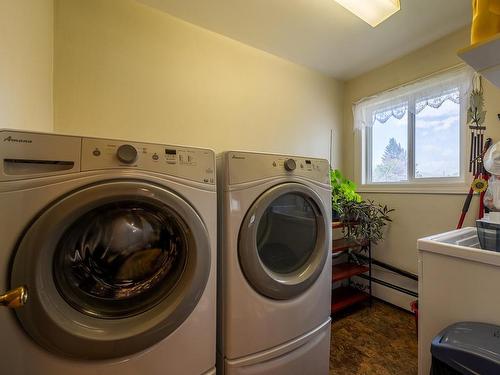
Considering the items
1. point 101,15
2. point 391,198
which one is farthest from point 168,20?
point 391,198

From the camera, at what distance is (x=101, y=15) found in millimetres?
1342

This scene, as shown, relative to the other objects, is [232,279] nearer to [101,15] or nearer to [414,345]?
[414,345]

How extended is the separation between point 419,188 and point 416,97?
742 mm

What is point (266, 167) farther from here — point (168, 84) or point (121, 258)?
point (168, 84)

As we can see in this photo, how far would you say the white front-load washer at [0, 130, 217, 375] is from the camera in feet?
1.86

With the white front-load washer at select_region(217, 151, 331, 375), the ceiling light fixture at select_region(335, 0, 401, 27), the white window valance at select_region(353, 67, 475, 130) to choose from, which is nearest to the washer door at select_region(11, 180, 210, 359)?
the white front-load washer at select_region(217, 151, 331, 375)

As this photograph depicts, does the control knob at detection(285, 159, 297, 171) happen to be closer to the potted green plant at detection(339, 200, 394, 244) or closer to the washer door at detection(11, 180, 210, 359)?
the washer door at detection(11, 180, 210, 359)

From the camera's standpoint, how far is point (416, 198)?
1.85 m

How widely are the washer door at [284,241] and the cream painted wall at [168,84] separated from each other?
862 mm

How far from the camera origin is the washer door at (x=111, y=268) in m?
0.57

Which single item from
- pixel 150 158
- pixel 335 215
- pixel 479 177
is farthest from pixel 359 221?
pixel 150 158

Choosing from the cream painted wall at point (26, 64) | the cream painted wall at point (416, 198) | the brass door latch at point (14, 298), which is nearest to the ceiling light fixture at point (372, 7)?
the cream painted wall at point (416, 198)

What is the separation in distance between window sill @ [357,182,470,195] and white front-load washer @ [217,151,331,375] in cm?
116

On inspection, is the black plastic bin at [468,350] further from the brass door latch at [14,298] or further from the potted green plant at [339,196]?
the brass door latch at [14,298]
